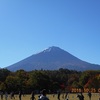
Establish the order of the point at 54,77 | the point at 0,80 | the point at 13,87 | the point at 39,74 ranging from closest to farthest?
the point at 13,87 < the point at 39,74 < the point at 0,80 < the point at 54,77

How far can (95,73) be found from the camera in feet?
430

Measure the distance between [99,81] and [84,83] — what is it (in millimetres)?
9551

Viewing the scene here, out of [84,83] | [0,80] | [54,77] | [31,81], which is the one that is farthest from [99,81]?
[0,80]

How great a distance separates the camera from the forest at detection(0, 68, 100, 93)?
98.9 meters

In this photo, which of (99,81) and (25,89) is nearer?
(25,89)

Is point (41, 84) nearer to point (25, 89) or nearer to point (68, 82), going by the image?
point (25, 89)

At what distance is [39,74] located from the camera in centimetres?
10438

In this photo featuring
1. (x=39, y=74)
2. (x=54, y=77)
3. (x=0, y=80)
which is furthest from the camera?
(x=54, y=77)

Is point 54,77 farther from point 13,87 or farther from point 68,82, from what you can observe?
point 13,87

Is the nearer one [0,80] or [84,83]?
[0,80]

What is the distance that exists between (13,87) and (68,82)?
118 feet

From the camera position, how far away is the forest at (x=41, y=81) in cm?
9894

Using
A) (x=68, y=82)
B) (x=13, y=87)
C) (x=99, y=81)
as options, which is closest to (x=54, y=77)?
(x=68, y=82)

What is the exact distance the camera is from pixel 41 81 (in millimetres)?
102562
